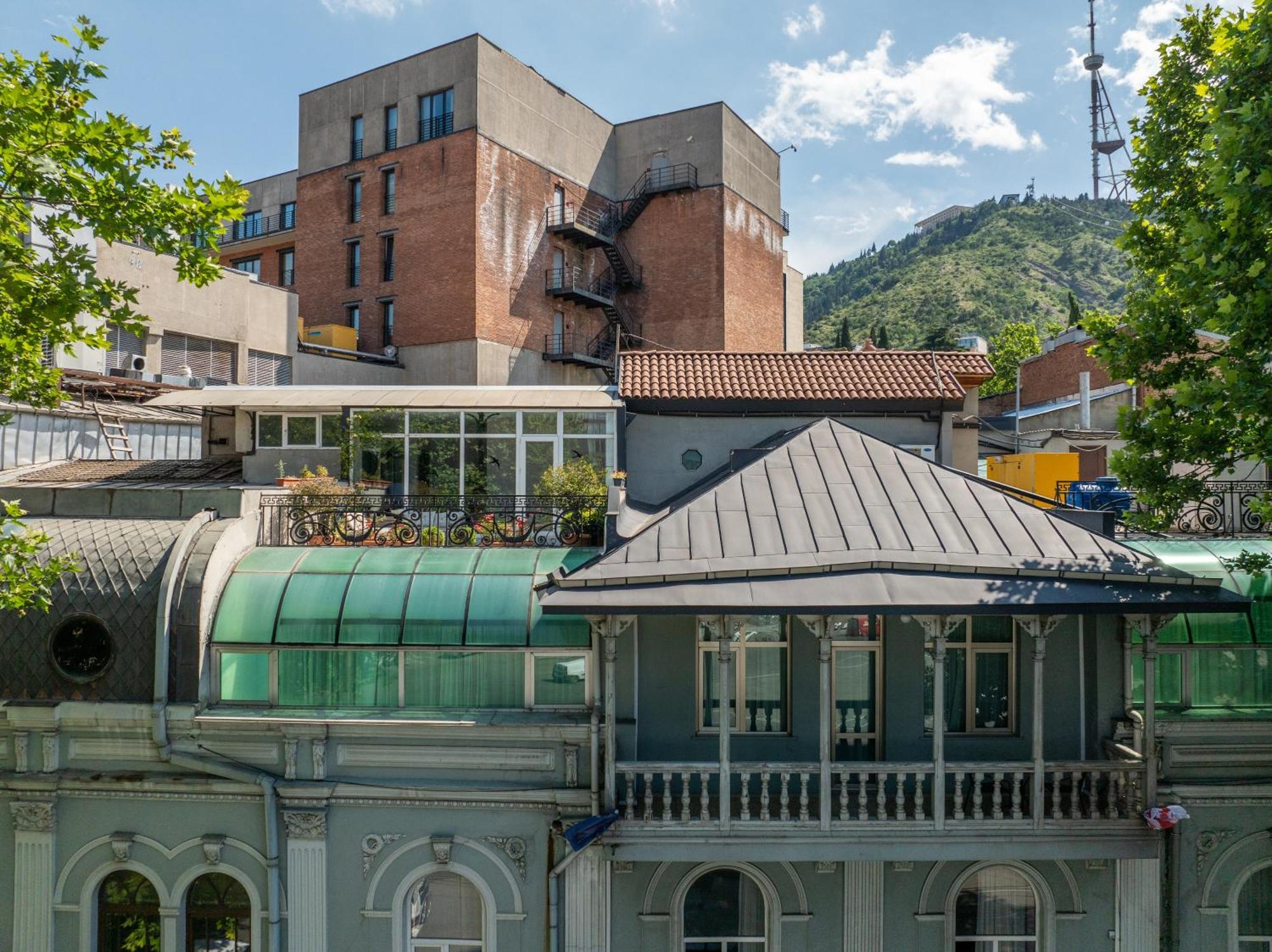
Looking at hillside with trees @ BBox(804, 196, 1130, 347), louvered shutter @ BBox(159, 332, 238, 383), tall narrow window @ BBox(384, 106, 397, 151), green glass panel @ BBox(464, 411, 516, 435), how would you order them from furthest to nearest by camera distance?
hillside with trees @ BBox(804, 196, 1130, 347) → tall narrow window @ BBox(384, 106, 397, 151) → louvered shutter @ BBox(159, 332, 238, 383) → green glass panel @ BBox(464, 411, 516, 435)

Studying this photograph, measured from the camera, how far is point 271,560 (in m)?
12.7

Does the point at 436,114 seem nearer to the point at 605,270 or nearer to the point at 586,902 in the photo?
the point at 605,270

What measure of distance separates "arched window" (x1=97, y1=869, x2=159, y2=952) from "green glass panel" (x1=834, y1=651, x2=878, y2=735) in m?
9.87

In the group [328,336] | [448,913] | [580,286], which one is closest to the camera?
[448,913]

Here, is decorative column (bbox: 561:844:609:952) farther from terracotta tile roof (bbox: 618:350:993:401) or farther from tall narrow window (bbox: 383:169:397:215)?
tall narrow window (bbox: 383:169:397:215)

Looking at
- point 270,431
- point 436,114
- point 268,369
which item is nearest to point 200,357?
point 268,369

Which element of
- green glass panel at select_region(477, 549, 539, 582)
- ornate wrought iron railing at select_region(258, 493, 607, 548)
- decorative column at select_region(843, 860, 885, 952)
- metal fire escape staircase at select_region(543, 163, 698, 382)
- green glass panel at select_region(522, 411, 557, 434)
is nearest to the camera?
decorative column at select_region(843, 860, 885, 952)

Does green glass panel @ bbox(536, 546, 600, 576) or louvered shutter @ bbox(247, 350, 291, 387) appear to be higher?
louvered shutter @ bbox(247, 350, 291, 387)

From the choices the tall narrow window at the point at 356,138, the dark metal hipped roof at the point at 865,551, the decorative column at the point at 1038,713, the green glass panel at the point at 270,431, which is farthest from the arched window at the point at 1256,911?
the tall narrow window at the point at 356,138

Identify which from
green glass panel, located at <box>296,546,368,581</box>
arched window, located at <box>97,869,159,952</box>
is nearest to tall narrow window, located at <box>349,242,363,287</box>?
green glass panel, located at <box>296,546,368,581</box>

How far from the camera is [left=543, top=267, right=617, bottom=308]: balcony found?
3666cm

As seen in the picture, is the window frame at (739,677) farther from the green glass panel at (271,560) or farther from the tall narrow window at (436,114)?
the tall narrow window at (436,114)

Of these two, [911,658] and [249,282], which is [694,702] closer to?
[911,658]

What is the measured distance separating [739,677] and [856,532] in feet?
8.68
